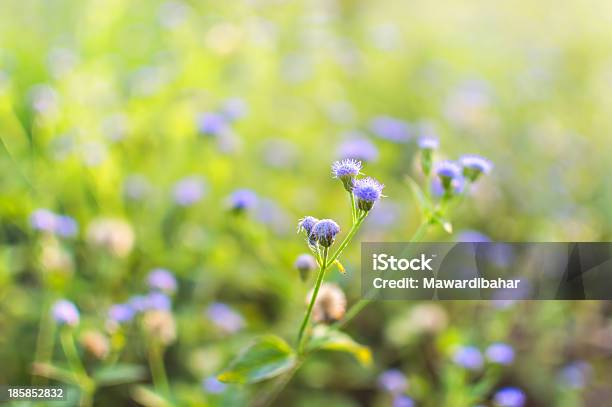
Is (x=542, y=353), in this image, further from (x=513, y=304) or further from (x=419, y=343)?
(x=419, y=343)

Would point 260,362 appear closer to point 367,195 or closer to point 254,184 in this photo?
point 367,195

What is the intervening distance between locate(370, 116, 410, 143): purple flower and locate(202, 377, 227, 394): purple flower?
147cm

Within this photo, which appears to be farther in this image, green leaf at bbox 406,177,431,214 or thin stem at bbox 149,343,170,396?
thin stem at bbox 149,343,170,396

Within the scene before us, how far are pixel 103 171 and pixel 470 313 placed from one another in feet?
4.69

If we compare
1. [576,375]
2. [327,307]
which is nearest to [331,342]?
[327,307]

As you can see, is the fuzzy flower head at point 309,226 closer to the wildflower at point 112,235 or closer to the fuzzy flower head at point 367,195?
the fuzzy flower head at point 367,195

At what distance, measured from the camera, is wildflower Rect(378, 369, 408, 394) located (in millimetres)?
1988

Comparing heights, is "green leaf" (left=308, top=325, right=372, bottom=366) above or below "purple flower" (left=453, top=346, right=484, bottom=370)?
below

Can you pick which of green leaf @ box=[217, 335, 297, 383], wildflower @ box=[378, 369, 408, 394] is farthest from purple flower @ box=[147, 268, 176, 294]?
wildflower @ box=[378, 369, 408, 394]

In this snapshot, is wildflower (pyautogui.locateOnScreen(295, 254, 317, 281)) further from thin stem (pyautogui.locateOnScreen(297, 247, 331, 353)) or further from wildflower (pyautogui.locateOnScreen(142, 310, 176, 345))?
wildflower (pyautogui.locateOnScreen(142, 310, 176, 345))

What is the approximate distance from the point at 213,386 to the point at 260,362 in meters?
0.46

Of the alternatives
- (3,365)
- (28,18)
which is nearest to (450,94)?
(28,18)

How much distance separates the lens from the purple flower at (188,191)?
2357mm

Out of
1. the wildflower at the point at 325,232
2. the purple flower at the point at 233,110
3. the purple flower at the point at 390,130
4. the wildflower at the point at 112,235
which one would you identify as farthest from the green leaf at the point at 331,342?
the purple flower at the point at 390,130
